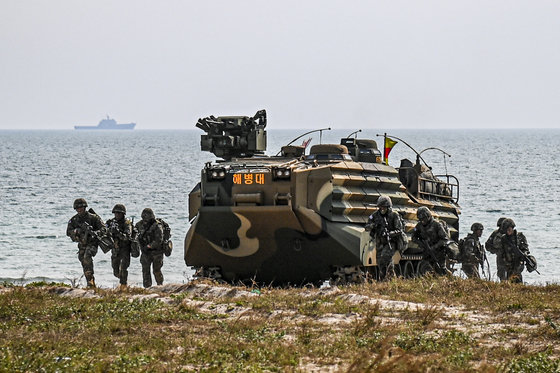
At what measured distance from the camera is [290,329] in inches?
566

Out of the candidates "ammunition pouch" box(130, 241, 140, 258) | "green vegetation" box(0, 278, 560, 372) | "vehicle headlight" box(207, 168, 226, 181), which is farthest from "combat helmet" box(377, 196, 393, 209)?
"ammunition pouch" box(130, 241, 140, 258)

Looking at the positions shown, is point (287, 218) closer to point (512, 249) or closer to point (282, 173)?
point (282, 173)

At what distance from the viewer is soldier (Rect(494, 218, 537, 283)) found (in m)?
22.3

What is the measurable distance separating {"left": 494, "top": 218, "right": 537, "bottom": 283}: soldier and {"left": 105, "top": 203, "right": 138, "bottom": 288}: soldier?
23.5 ft

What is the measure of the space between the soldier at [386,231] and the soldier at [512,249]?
9.02ft

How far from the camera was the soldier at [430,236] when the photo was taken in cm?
2112

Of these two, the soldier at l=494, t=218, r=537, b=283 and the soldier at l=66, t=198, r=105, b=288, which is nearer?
the soldier at l=66, t=198, r=105, b=288

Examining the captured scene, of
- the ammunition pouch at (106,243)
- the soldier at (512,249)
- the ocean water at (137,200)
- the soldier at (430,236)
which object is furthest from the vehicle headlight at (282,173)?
the soldier at (512,249)

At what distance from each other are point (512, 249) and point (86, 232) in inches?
322

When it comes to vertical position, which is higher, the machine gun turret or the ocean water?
the machine gun turret

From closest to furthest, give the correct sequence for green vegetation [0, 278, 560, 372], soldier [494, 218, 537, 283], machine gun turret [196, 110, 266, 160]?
green vegetation [0, 278, 560, 372] < soldier [494, 218, 537, 283] < machine gun turret [196, 110, 266, 160]

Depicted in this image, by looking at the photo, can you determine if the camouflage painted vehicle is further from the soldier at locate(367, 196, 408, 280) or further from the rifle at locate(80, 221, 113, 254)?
the rifle at locate(80, 221, 113, 254)

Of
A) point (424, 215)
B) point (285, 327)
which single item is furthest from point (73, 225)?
point (285, 327)

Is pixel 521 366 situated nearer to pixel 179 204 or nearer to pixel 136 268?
pixel 136 268
